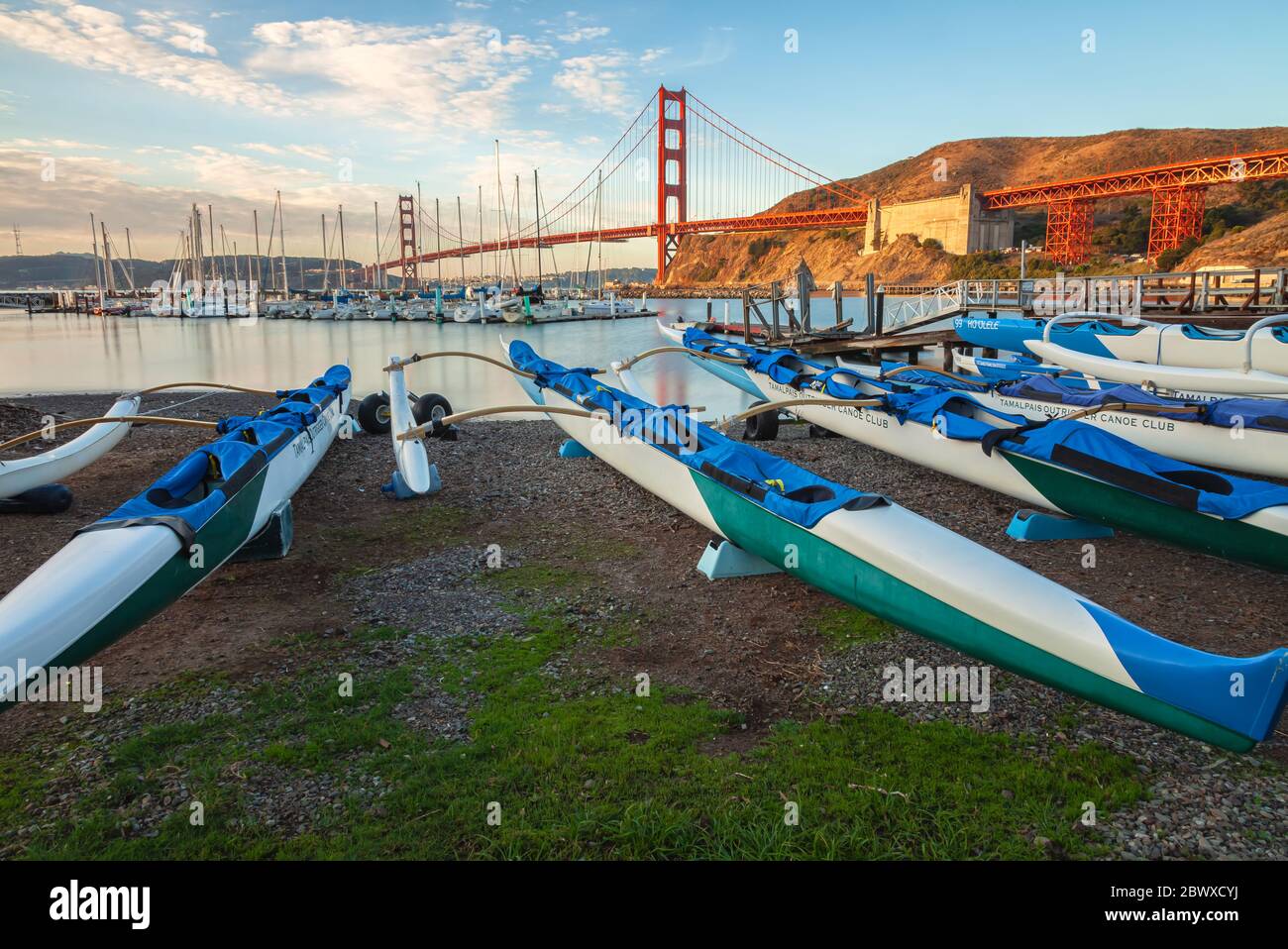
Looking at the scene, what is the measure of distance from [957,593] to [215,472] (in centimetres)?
469

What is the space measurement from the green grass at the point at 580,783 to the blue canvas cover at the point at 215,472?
1238mm

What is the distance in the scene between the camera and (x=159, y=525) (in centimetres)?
387

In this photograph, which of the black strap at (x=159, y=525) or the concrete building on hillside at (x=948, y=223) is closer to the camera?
the black strap at (x=159, y=525)

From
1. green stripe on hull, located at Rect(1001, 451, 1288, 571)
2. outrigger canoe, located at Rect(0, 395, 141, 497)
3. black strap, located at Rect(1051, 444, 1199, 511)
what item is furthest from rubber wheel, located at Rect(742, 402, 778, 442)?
outrigger canoe, located at Rect(0, 395, 141, 497)

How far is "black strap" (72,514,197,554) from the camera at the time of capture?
12.5 feet

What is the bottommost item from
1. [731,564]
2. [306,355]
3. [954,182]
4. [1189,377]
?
[731,564]

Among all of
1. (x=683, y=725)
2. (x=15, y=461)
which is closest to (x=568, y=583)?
(x=683, y=725)

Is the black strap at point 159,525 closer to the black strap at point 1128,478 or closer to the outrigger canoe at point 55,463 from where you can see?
the outrigger canoe at point 55,463

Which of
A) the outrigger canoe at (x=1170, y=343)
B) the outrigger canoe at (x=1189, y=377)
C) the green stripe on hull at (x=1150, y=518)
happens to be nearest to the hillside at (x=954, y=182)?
the outrigger canoe at (x=1170, y=343)

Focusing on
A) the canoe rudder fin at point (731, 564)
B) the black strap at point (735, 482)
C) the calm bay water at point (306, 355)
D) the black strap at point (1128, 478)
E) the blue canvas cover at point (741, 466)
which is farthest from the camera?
the calm bay water at point (306, 355)

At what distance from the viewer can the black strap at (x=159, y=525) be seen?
3820 mm

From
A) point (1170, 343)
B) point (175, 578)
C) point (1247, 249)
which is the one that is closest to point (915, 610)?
point (175, 578)

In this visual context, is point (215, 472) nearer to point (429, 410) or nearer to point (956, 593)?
point (956, 593)

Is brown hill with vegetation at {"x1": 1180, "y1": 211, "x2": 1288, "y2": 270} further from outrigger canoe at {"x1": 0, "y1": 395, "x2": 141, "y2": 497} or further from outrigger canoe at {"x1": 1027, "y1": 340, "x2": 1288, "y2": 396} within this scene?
outrigger canoe at {"x1": 0, "y1": 395, "x2": 141, "y2": 497}
